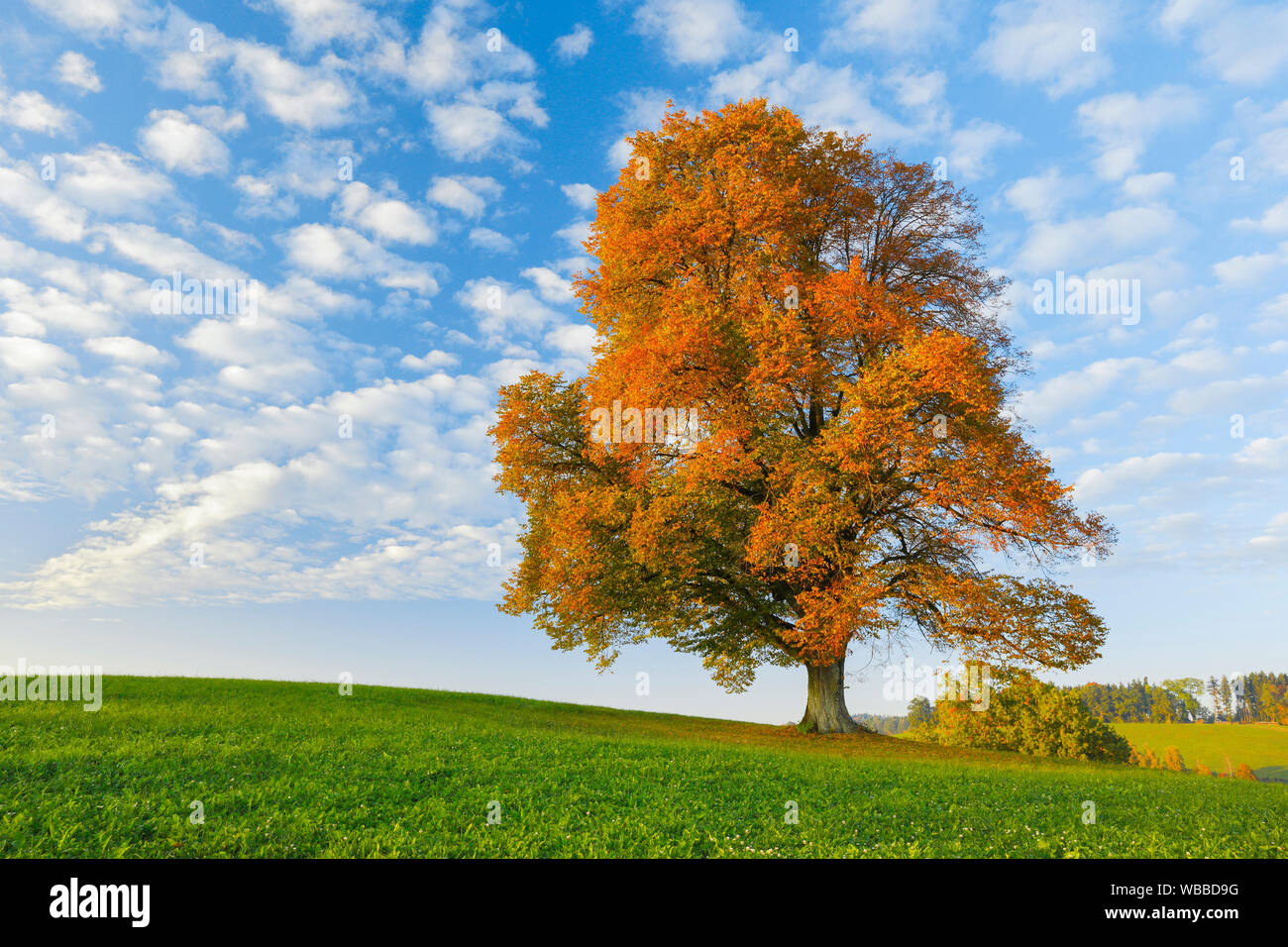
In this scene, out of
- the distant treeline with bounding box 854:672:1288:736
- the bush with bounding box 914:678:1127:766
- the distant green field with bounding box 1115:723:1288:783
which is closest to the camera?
the bush with bounding box 914:678:1127:766

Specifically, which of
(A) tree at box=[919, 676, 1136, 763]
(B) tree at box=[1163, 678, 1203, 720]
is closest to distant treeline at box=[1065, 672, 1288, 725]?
(B) tree at box=[1163, 678, 1203, 720]

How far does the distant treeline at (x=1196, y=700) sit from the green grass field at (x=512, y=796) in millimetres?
146722

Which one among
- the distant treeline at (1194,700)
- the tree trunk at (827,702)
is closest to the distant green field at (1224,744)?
the distant treeline at (1194,700)

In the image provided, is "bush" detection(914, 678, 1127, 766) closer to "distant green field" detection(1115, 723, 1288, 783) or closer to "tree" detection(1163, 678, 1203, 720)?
"distant green field" detection(1115, 723, 1288, 783)

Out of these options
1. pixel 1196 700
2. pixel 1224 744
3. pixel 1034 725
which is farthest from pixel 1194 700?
pixel 1034 725

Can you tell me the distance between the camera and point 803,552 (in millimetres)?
20875

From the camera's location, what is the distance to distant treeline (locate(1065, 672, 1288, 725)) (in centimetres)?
14500

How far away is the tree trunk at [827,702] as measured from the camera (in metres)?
24.6

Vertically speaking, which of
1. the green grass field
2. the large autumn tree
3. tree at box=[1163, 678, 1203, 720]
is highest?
the large autumn tree

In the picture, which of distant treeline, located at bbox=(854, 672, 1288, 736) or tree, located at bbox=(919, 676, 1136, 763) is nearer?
tree, located at bbox=(919, 676, 1136, 763)

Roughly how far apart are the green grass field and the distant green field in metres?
81.9

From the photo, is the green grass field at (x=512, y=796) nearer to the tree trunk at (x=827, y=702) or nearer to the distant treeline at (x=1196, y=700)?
the tree trunk at (x=827, y=702)

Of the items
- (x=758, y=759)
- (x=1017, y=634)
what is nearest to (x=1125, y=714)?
(x=1017, y=634)
